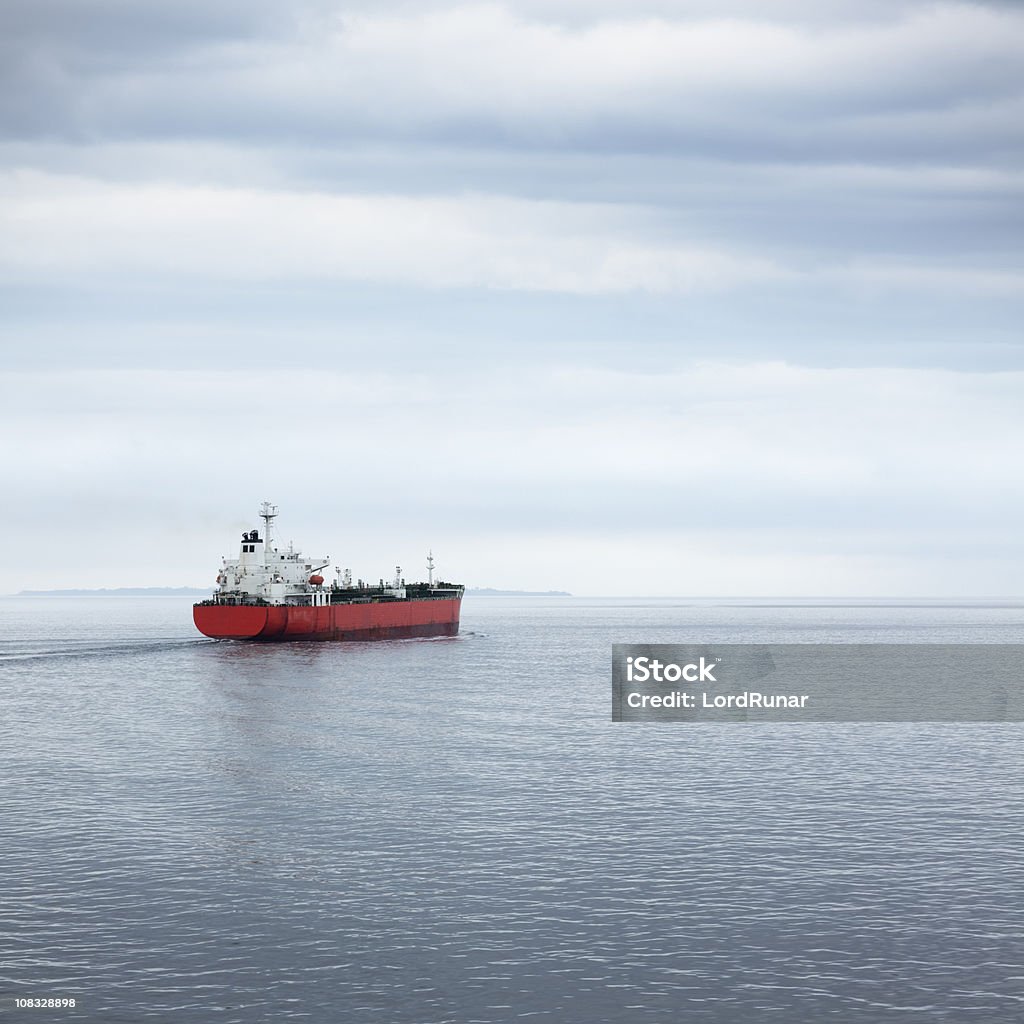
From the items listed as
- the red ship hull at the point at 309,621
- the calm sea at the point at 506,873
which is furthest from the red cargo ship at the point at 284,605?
the calm sea at the point at 506,873

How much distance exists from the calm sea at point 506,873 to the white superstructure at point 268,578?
6453 cm

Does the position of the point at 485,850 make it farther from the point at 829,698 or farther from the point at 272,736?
the point at 829,698

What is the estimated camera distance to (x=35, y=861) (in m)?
33.2

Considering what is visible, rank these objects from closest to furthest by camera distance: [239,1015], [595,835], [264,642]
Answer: [239,1015] < [595,835] < [264,642]

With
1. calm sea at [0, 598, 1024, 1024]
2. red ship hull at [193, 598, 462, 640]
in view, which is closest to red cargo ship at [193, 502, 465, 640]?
red ship hull at [193, 598, 462, 640]

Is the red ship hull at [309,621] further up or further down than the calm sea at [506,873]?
further up

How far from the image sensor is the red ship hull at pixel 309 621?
126 meters

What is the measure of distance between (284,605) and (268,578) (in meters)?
6.13

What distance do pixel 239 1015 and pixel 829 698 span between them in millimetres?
73681

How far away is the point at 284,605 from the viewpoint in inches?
5015

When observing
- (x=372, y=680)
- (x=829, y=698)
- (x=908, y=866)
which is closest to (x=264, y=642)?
(x=372, y=680)

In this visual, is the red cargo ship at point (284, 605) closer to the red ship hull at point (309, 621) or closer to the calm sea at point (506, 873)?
the red ship hull at point (309, 621)

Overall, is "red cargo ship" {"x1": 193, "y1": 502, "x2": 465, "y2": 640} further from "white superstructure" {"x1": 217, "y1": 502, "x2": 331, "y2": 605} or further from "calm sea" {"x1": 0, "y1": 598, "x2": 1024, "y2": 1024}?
"calm sea" {"x1": 0, "y1": 598, "x2": 1024, "y2": 1024}

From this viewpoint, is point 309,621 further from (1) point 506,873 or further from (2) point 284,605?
(1) point 506,873
